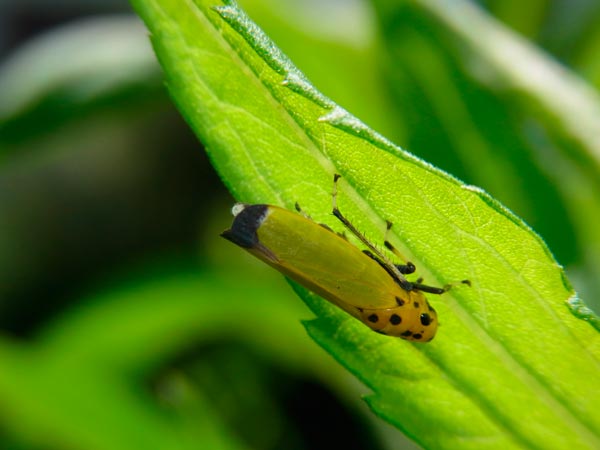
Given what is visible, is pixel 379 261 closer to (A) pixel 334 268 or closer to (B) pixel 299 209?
(A) pixel 334 268

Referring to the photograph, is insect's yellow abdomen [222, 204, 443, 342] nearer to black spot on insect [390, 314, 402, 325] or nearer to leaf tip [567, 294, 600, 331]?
black spot on insect [390, 314, 402, 325]

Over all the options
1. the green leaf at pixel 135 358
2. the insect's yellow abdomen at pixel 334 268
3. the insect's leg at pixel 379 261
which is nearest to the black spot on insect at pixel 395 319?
the insect's yellow abdomen at pixel 334 268

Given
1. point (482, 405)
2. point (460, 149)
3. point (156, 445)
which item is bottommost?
point (156, 445)

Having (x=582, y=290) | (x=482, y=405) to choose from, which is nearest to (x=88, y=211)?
(x=582, y=290)

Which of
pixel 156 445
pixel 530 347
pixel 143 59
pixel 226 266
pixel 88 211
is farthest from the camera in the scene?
pixel 88 211

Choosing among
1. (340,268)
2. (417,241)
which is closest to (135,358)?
(340,268)

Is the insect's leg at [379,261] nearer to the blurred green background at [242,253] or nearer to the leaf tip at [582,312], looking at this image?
the blurred green background at [242,253]

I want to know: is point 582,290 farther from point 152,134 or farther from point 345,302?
point 152,134
